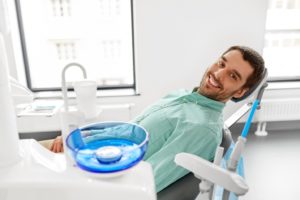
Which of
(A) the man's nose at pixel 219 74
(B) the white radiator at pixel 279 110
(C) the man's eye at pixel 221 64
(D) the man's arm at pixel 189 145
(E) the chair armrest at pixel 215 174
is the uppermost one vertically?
(C) the man's eye at pixel 221 64

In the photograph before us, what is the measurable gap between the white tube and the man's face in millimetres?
989

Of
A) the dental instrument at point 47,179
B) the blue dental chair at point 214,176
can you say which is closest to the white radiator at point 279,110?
the blue dental chair at point 214,176

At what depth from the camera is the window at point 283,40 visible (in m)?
2.94

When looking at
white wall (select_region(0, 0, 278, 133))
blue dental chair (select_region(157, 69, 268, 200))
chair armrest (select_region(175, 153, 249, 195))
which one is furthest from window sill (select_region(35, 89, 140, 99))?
chair armrest (select_region(175, 153, 249, 195))

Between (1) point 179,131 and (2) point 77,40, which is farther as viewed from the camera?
(2) point 77,40

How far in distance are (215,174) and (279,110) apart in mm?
2349

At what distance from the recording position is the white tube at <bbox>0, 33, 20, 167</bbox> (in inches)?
19.0

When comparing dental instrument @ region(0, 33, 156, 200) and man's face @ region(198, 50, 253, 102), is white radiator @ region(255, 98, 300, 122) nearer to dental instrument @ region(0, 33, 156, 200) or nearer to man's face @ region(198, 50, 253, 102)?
man's face @ region(198, 50, 253, 102)

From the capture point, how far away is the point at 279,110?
8.95ft

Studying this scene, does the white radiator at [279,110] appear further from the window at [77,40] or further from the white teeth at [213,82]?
the white teeth at [213,82]

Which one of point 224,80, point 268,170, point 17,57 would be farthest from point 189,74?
point 17,57

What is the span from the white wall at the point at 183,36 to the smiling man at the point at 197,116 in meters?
1.18

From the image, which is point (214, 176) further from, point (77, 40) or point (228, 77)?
point (77, 40)

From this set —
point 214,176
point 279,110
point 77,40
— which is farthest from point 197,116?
point 77,40
